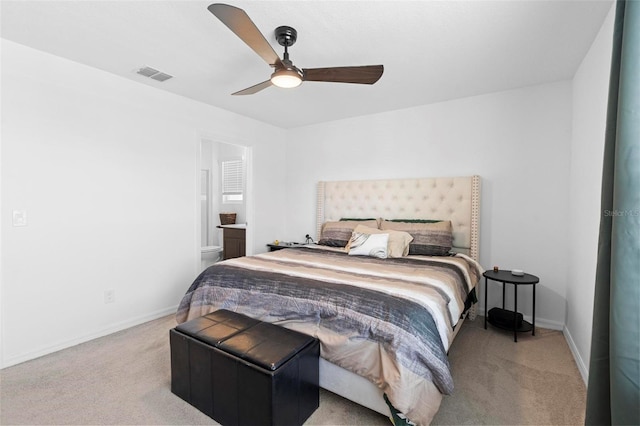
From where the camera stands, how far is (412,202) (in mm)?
3717

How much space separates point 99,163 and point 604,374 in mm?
3706

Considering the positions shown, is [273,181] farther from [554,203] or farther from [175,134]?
[554,203]

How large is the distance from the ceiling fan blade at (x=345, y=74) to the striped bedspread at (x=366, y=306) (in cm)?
145

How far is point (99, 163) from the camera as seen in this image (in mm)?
2840

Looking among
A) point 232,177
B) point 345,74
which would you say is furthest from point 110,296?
point 232,177

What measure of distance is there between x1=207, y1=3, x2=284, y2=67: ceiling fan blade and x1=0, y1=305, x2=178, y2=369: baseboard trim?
2.87 meters

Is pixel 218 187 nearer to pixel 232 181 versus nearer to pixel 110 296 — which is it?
pixel 232 181

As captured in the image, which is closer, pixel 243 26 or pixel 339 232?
pixel 243 26

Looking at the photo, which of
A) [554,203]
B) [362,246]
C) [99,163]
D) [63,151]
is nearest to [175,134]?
[99,163]

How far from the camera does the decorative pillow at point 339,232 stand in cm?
373

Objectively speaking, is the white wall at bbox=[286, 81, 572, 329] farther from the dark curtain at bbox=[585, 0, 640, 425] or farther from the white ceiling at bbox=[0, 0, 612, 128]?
the dark curtain at bbox=[585, 0, 640, 425]

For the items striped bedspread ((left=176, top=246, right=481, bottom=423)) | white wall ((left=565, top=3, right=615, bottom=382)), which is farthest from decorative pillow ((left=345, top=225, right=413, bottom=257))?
white wall ((left=565, top=3, right=615, bottom=382))

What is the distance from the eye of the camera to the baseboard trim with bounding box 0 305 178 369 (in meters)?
2.37

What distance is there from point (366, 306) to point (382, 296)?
12 centimetres
